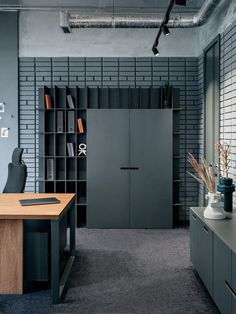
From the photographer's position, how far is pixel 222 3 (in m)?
4.68

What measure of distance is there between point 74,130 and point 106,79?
1063 mm

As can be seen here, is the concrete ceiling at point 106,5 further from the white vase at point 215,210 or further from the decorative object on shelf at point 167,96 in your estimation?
the white vase at point 215,210

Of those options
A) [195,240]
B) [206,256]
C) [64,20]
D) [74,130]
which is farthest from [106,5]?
[206,256]

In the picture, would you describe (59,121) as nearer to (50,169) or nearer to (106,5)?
(50,169)

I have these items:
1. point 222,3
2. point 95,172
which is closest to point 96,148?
point 95,172

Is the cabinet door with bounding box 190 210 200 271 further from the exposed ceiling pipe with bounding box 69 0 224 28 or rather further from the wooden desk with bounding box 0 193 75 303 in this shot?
the exposed ceiling pipe with bounding box 69 0 224 28

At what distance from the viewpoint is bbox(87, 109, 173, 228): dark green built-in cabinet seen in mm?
5609

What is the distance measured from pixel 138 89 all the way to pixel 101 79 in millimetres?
662

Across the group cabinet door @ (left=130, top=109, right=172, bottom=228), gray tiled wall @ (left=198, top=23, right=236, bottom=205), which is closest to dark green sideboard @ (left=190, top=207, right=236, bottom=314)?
gray tiled wall @ (left=198, top=23, right=236, bottom=205)

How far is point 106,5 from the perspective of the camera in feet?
19.0

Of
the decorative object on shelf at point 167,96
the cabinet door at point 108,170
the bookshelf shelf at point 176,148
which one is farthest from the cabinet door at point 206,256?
the decorative object on shelf at point 167,96

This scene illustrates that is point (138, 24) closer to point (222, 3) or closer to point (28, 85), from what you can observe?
point (222, 3)

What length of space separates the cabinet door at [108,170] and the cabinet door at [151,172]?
13 cm

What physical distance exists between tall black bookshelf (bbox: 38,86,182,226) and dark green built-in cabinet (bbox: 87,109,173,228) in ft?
0.86
